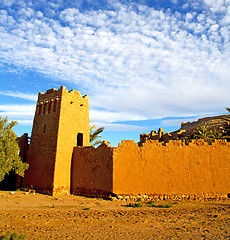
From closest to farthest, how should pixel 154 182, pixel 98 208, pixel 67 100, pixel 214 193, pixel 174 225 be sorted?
pixel 174 225 < pixel 98 208 < pixel 154 182 < pixel 214 193 < pixel 67 100

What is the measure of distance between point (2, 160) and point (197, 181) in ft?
44.2

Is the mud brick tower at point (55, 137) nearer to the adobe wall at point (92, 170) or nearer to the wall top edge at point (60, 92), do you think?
the wall top edge at point (60, 92)

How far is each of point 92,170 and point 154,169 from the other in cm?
430

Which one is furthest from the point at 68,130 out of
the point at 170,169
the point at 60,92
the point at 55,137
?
the point at 170,169

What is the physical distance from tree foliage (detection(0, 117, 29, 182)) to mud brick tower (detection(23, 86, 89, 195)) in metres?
1.49

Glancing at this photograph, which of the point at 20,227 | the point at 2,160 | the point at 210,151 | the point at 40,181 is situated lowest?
the point at 20,227

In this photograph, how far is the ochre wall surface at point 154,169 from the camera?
42.2 feet

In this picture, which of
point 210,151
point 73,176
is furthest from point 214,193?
point 73,176

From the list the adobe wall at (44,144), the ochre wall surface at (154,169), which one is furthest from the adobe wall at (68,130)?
the ochre wall surface at (154,169)

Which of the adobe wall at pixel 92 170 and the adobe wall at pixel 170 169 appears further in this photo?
the adobe wall at pixel 92 170

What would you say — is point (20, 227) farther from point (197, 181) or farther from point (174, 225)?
point (197, 181)

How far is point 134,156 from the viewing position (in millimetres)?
13211

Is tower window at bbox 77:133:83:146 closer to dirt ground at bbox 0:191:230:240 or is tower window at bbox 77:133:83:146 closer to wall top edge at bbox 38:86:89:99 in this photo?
wall top edge at bbox 38:86:89:99

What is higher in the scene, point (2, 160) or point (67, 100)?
point (67, 100)
